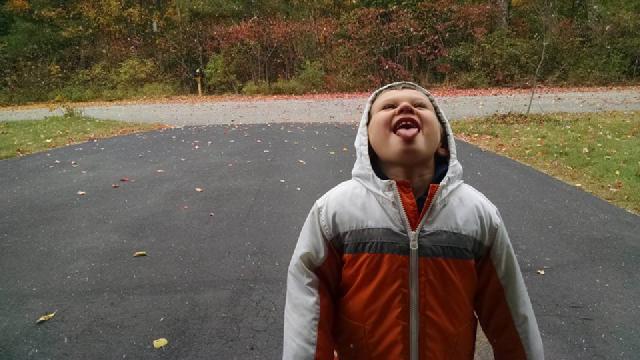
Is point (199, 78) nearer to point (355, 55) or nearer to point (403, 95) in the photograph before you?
point (355, 55)

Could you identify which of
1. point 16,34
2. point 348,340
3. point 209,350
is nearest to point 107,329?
point 209,350

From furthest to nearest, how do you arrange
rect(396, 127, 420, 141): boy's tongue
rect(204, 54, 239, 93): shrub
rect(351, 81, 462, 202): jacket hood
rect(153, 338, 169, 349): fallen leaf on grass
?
1. rect(204, 54, 239, 93): shrub
2. rect(153, 338, 169, 349): fallen leaf on grass
3. rect(351, 81, 462, 202): jacket hood
4. rect(396, 127, 420, 141): boy's tongue

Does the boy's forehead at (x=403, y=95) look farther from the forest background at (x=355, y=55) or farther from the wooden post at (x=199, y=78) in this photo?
the wooden post at (x=199, y=78)

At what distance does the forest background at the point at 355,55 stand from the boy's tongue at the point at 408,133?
17.9m

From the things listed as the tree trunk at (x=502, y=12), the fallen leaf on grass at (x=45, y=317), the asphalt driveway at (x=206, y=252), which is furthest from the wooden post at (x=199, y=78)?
the fallen leaf on grass at (x=45, y=317)

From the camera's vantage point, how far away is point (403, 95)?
173 cm

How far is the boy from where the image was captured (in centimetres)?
167

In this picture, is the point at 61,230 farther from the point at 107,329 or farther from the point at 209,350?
the point at 209,350

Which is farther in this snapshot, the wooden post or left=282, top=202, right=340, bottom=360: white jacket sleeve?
the wooden post

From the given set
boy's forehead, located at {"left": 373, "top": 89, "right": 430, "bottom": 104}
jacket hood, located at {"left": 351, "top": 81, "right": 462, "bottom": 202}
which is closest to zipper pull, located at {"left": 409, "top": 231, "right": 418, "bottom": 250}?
jacket hood, located at {"left": 351, "top": 81, "right": 462, "bottom": 202}

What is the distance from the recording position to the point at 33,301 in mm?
4035

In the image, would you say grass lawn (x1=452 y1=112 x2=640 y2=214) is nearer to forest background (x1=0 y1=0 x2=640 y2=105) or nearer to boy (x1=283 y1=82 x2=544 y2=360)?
boy (x1=283 y1=82 x2=544 y2=360)

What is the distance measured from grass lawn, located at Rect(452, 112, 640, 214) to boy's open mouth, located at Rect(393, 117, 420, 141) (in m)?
5.44

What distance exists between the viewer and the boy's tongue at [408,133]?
1.60m
